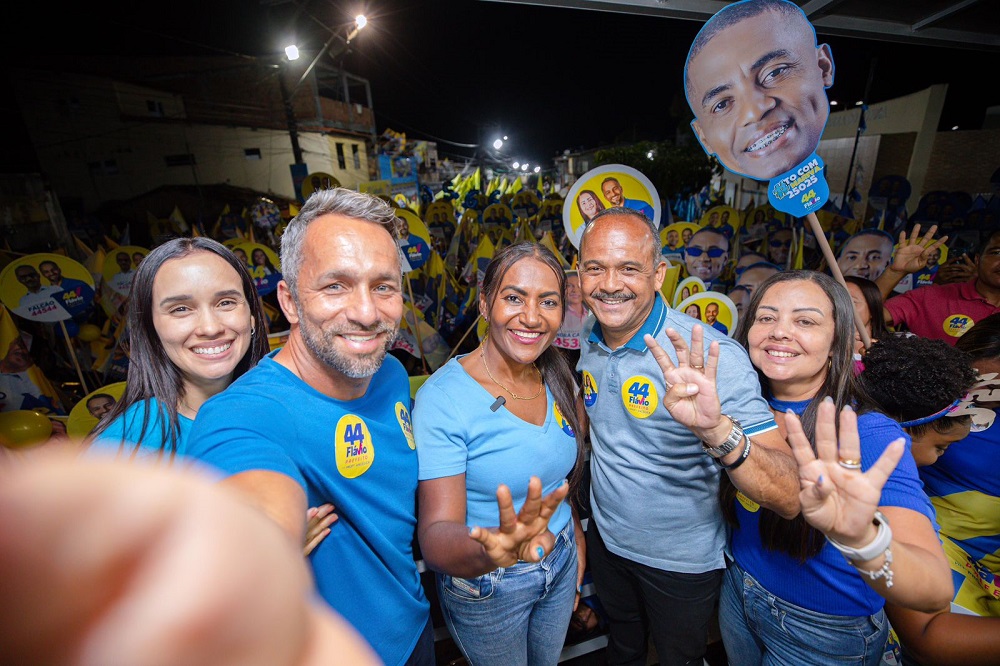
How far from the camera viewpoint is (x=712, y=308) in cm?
373

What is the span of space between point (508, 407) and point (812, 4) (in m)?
3.85

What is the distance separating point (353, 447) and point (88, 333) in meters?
7.33

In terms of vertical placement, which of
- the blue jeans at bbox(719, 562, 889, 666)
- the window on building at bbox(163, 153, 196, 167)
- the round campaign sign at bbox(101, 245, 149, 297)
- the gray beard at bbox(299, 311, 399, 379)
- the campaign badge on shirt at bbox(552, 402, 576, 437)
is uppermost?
the window on building at bbox(163, 153, 196, 167)

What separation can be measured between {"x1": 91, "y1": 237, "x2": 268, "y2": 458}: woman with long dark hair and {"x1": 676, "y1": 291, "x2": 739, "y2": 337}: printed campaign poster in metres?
3.43

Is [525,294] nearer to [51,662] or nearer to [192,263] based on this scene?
[192,263]

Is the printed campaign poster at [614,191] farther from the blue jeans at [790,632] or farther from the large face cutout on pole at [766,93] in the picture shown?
the blue jeans at [790,632]

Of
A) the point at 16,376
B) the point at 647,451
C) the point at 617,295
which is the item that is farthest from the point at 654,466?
the point at 16,376

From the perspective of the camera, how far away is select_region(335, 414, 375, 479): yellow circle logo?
1.47m

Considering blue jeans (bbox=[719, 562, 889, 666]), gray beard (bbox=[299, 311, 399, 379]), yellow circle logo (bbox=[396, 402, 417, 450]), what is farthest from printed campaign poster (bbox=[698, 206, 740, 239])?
gray beard (bbox=[299, 311, 399, 379])

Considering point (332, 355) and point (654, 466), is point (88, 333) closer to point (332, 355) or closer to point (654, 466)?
point (332, 355)

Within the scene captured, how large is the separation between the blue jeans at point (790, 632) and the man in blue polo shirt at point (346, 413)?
Answer: 1.50 meters

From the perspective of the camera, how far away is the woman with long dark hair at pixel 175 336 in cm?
177

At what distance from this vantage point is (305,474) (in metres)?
1.37

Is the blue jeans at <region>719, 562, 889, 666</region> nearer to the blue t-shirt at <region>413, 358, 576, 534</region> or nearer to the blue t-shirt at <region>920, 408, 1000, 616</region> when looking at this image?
the blue t-shirt at <region>920, 408, 1000, 616</region>
